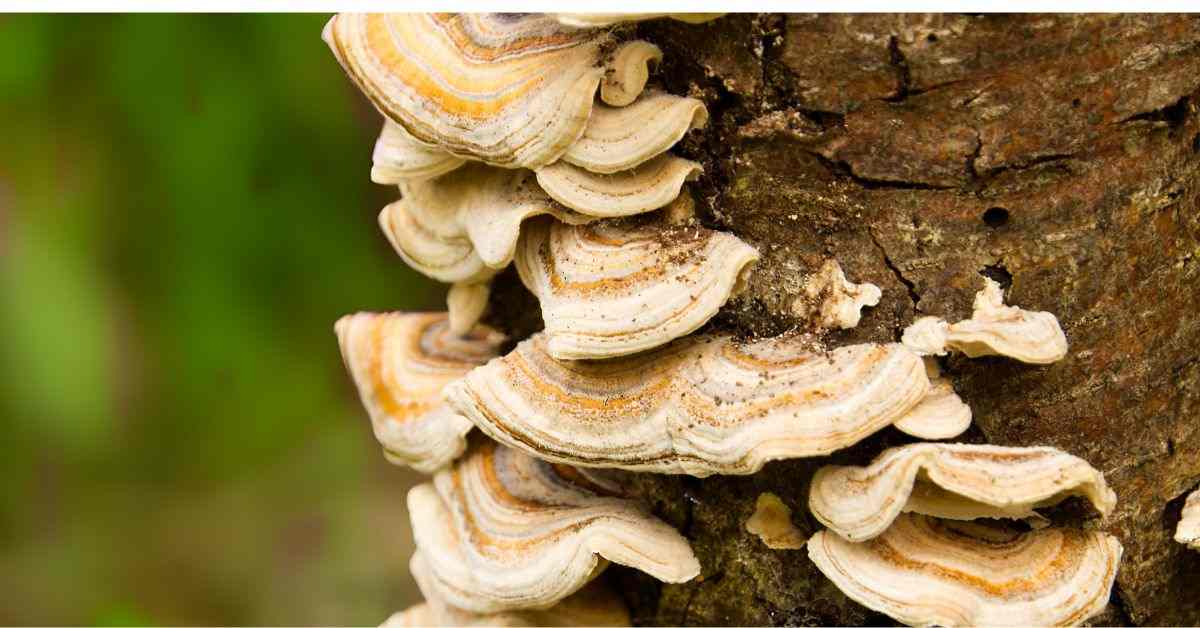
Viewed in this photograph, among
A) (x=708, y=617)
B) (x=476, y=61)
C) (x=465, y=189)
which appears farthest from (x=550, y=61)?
(x=708, y=617)

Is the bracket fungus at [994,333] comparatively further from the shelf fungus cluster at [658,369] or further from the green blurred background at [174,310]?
the green blurred background at [174,310]

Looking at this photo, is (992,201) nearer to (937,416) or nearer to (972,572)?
(937,416)

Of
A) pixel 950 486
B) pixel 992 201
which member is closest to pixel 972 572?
pixel 950 486

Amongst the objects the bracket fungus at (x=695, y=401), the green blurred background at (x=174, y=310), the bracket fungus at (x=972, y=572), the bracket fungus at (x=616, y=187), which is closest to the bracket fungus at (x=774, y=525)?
the bracket fungus at (x=972, y=572)

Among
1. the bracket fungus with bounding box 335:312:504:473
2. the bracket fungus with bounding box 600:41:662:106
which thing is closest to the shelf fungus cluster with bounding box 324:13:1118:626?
the bracket fungus with bounding box 600:41:662:106

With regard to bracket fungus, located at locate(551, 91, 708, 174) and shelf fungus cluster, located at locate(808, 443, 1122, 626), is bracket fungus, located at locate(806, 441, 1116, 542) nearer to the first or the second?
shelf fungus cluster, located at locate(808, 443, 1122, 626)

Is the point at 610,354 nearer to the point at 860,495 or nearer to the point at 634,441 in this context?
the point at 634,441
